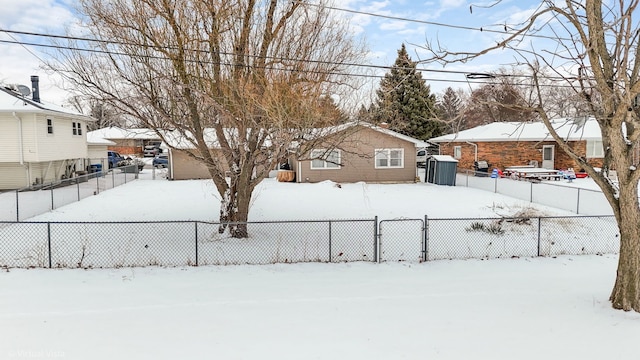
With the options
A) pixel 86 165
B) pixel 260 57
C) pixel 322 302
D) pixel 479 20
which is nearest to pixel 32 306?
pixel 322 302

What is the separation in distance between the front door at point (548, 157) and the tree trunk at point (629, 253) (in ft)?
74.0

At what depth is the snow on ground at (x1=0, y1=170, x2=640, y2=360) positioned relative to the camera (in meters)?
4.62

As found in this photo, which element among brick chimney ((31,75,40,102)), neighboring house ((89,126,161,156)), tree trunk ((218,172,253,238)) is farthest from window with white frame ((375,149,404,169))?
neighboring house ((89,126,161,156))

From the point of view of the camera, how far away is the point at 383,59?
33.5 feet

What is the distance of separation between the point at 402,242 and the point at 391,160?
13.6 metres

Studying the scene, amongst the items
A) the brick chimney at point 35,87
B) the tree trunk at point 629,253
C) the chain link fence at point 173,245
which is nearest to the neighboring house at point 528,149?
the chain link fence at point 173,245

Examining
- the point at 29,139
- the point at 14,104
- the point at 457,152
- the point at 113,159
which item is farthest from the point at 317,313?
the point at 113,159

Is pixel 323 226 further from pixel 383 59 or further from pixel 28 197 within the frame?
pixel 28 197

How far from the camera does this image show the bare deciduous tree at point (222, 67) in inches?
317

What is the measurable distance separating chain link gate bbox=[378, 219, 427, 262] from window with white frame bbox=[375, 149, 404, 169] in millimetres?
11198

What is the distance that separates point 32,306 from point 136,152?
46.7m

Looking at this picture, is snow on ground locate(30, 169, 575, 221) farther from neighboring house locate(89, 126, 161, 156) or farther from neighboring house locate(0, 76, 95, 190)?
neighboring house locate(89, 126, 161, 156)

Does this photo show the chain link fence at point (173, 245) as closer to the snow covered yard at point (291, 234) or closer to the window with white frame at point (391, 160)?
the snow covered yard at point (291, 234)

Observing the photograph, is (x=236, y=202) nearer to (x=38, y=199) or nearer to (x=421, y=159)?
(x=38, y=199)
